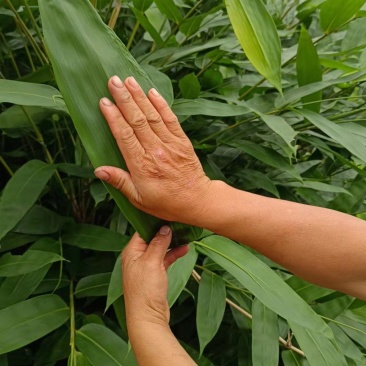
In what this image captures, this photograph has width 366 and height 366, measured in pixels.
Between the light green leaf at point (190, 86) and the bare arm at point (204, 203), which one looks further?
the light green leaf at point (190, 86)

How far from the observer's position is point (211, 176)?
1.98ft

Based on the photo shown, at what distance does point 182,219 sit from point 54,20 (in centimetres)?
17

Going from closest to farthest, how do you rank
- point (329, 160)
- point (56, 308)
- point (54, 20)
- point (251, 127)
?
point (54, 20)
point (56, 308)
point (251, 127)
point (329, 160)

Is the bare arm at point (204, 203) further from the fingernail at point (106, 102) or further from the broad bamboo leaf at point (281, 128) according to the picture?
the broad bamboo leaf at point (281, 128)

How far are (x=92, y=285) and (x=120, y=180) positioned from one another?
244 millimetres

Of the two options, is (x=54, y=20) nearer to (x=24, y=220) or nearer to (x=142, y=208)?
(x=142, y=208)

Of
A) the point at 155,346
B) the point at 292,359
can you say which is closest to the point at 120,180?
the point at 155,346

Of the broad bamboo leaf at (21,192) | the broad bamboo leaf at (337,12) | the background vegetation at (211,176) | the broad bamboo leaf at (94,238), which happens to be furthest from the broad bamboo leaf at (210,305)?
the broad bamboo leaf at (337,12)

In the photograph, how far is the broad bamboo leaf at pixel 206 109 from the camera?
51 cm

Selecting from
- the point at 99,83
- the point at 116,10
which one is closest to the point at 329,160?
the point at 116,10

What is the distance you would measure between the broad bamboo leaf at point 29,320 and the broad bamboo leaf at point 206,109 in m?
0.24

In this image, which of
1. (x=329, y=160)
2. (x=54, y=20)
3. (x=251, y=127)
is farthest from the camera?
(x=329, y=160)

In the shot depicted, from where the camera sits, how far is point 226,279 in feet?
1.98

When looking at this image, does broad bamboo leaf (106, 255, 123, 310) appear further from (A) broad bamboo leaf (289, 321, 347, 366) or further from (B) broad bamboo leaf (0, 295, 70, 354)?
(A) broad bamboo leaf (289, 321, 347, 366)
